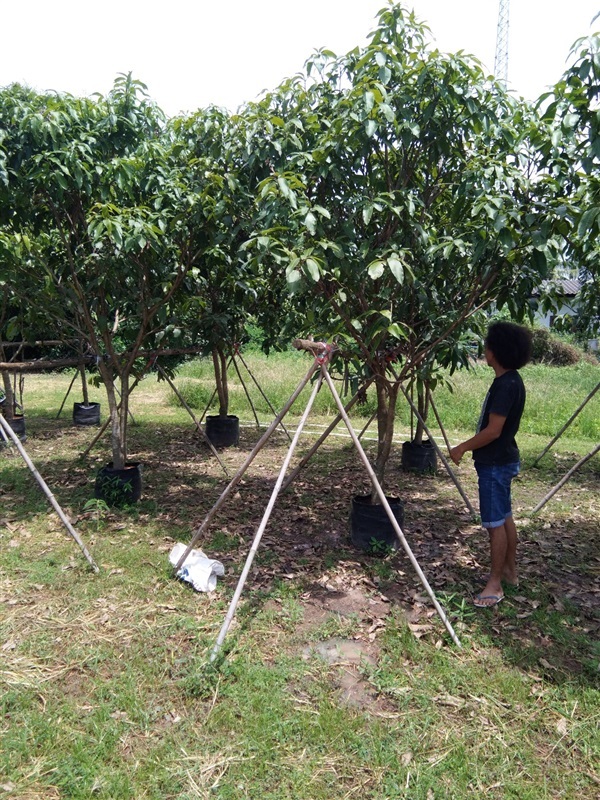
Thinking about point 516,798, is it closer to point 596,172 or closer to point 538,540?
point 538,540

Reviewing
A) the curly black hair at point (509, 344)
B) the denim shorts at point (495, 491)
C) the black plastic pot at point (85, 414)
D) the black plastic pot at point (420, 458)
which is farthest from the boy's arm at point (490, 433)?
the black plastic pot at point (85, 414)

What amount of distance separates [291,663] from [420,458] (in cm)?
470

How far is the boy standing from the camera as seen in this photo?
3998 millimetres

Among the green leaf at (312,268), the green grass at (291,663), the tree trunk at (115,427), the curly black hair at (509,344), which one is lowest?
the green grass at (291,663)

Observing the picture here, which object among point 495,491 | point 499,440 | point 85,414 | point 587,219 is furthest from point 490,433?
point 85,414

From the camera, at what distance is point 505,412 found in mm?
3971

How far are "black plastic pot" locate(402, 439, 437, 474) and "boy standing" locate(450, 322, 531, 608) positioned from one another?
11.9 ft

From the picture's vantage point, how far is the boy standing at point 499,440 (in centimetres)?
400

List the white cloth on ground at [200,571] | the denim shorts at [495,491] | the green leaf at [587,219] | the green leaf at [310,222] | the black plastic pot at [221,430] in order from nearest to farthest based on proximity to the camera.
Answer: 1. the green leaf at [587,219]
2. the green leaf at [310,222]
3. the denim shorts at [495,491]
4. the white cloth on ground at [200,571]
5. the black plastic pot at [221,430]

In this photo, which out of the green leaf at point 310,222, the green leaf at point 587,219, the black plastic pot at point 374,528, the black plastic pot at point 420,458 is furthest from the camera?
the black plastic pot at point 420,458

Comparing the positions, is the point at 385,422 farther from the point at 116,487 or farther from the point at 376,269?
the point at 116,487

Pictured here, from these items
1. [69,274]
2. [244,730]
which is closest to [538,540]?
[244,730]

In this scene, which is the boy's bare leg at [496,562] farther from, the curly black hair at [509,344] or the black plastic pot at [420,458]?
the black plastic pot at [420,458]

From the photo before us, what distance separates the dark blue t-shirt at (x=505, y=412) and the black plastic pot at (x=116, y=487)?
11.6 feet
